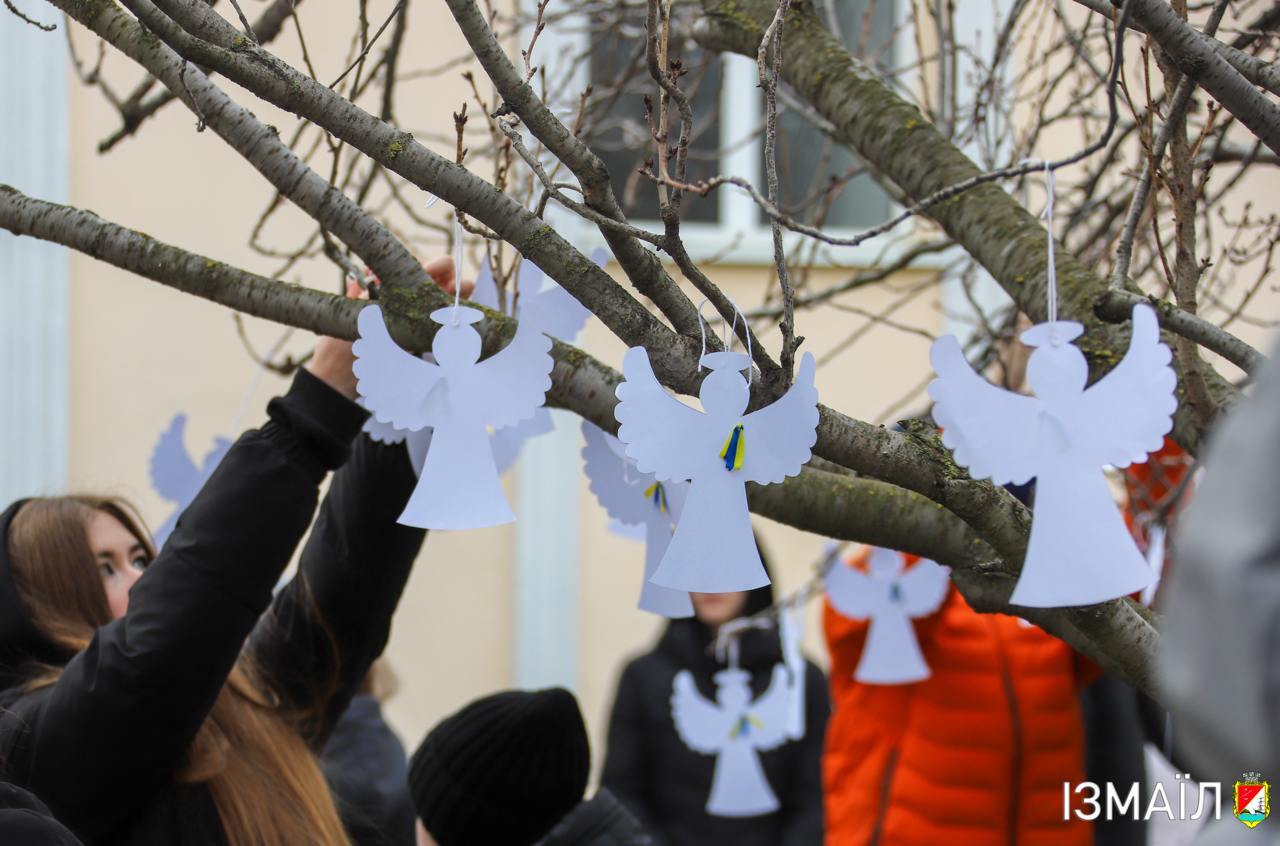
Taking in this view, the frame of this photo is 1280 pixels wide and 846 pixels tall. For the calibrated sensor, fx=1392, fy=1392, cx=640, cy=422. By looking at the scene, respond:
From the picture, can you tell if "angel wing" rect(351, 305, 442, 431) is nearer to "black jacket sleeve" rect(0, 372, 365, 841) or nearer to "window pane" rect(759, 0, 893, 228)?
"black jacket sleeve" rect(0, 372, 365, 841)

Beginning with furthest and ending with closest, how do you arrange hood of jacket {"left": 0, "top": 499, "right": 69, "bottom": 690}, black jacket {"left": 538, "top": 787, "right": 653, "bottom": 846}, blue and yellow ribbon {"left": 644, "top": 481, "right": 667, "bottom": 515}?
black jacket {"left": 538, "top": 787, "right": 653, "bottom": 846}, hood of jacket {"left": 0, "top": 499, "right": 69, "bottom": 690}, blue and yellow ribbon {"left": 644, "top": 481, "right": 667, "bottom": 515}

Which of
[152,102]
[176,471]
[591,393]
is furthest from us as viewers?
[152,102]

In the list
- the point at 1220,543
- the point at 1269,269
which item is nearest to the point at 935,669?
the point at 1269,269

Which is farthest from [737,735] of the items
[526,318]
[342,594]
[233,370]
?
[233,370]

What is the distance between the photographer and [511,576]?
206 inches

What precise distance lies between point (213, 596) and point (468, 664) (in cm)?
364

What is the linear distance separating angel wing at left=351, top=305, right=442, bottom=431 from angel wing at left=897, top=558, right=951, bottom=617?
1.61m

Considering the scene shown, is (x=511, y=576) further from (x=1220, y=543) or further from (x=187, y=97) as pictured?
(x=1220, y=543)

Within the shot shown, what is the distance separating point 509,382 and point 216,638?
520mm

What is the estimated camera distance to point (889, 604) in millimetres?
2760

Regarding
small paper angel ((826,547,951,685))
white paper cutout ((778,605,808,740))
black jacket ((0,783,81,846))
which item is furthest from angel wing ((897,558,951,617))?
black jacket ((0,783,81,846))

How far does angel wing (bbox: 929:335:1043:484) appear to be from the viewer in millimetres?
1132

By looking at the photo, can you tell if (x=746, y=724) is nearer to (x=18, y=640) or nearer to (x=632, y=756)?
(x=632, y=756)

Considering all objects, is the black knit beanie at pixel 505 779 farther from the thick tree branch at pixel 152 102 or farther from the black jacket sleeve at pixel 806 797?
the black jacket sleeve at pixel 806 797
